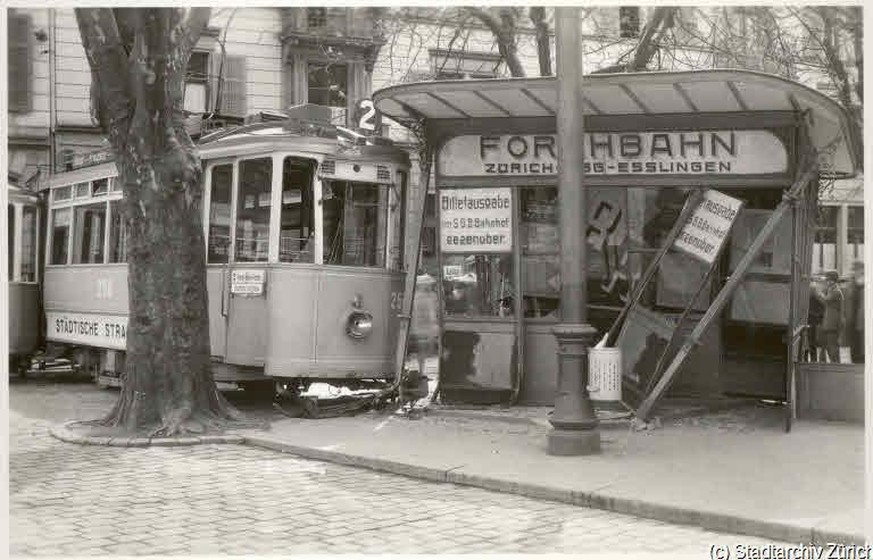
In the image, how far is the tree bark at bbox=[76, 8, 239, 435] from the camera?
9.30 m

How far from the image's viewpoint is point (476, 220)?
10.8 m

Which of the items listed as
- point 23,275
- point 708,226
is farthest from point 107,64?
point 23,275

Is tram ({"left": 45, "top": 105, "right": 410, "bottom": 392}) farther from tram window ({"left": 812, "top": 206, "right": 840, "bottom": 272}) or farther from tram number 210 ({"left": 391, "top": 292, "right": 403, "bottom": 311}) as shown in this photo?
tram window ({"left": 812, "top": 206, "right": 840, "bottom": 272})

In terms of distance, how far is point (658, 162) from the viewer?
10219 mm

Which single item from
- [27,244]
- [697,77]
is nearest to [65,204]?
[27,244]

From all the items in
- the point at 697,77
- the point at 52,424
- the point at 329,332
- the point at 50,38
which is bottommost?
the point at 52,424

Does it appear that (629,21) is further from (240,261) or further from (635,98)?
(240,261)

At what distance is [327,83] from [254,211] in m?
14.0

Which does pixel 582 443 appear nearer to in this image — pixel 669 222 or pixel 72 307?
pixel 669 222

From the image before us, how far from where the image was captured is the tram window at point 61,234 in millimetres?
14344

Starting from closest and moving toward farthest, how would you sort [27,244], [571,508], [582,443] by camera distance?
[571,508], [582,443], [27,244]

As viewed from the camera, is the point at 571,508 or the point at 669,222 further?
the point at 669,222

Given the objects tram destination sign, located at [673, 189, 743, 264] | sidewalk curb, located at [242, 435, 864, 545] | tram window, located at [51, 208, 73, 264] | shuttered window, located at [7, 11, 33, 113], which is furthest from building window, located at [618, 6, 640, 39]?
shuttered window, located at [7, 11, 33, 113]

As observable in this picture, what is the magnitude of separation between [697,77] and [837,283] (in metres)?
6.70
